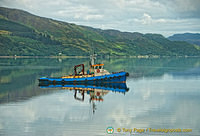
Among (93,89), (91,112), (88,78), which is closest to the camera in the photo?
(91,112)

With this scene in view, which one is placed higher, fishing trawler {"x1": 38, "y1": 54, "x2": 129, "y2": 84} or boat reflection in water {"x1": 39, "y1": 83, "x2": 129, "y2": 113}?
fishing trawler {"x1": 38, "y1": 54, "x2": 129, "y2": 84}

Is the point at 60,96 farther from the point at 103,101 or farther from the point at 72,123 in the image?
the point at 72,123

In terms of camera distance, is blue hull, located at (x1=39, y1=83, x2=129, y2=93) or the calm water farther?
blue hull, located at (x1=39, y1=83, x2=129, y2=93)

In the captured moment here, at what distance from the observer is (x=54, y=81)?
79.6m

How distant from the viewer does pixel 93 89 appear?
71250 mm

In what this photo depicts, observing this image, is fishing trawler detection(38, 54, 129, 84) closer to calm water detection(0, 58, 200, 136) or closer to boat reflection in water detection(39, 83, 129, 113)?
boat reflection in water detection(39, 83, 129, 113)

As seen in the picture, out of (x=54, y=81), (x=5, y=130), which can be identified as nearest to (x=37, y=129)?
(x=5, y=130)

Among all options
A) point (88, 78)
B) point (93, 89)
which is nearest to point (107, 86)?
point (88, 78)

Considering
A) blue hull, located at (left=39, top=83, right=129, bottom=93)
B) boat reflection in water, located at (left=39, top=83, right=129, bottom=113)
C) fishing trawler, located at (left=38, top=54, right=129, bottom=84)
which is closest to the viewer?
boat reflection in water, located at (left=39, top=83, right=129, bottom=113)

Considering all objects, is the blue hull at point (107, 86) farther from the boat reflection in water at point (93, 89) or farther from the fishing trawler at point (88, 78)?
the fishing trawler at point (88, 78)

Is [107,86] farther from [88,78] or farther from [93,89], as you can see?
[93,89]

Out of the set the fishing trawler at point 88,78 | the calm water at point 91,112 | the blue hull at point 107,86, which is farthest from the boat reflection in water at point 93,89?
the fishing trawler at point 88,78

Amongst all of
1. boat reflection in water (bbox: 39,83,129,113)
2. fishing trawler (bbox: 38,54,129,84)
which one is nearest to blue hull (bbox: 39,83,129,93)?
boat reflection in water (bbox: 39,83,129,113)

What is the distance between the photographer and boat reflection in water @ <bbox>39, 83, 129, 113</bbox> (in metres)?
60.4
